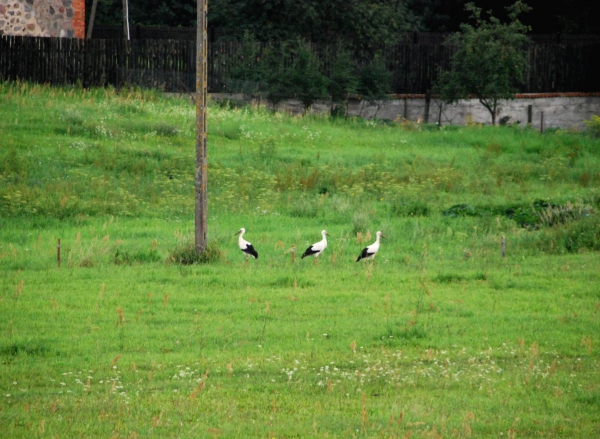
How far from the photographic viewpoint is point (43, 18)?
32594mm

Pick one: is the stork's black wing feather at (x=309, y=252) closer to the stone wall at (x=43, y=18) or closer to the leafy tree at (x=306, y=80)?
the leafy tree at (x=306, y=80)

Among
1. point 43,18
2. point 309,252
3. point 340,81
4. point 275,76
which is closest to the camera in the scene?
point 309,252

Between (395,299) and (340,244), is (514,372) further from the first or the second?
(340,244)

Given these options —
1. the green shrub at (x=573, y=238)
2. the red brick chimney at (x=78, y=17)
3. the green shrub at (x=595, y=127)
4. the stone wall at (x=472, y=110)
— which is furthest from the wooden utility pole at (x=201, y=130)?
the green shrub at (x=595, y=127)

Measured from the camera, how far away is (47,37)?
101 ft

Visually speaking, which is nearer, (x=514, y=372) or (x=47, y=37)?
(x=514, y=372)

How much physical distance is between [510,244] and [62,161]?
1117 centimetres

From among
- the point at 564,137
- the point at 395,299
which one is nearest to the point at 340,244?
the point at 395,299

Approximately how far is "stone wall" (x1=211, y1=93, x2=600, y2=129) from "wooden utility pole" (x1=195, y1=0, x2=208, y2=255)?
18.0 meters

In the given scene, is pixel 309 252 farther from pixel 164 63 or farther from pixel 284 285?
pixel 164 63

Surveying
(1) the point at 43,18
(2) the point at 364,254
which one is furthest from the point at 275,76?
(2) the point at 364,254

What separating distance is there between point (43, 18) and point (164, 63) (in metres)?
4.49

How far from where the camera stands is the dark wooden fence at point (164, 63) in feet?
100

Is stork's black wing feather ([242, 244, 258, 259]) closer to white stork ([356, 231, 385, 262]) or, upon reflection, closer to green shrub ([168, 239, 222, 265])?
green shrub ([168, 239, 222, 265])
